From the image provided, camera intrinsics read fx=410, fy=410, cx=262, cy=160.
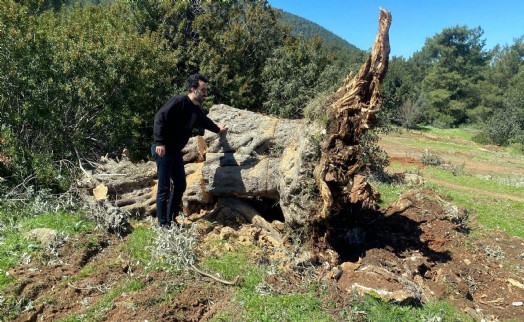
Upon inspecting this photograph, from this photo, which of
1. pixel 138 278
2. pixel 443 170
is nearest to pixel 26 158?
pixel 138 278

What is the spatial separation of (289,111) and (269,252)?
9836mm

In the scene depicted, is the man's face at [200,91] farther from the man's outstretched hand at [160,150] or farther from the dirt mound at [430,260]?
the dirt mound at [430,260]

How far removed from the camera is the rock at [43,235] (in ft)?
18.8

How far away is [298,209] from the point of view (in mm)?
6102

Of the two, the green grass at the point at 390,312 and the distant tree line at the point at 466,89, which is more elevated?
the distant tree line at the point at 466,89

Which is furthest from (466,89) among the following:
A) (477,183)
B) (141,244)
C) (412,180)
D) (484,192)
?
(141,244)

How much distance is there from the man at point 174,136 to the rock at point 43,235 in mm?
1473

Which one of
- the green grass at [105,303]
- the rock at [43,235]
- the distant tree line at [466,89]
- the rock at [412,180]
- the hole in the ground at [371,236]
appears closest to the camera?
the green grass at [105,303]

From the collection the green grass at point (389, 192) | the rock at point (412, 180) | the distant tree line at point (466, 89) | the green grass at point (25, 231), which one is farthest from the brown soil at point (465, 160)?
the green grass at point (25, 231)

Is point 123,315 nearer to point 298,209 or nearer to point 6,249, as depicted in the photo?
point 6,249

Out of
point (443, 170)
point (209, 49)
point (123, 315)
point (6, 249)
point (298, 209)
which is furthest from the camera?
point (443, 170)

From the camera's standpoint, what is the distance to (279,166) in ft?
21.6

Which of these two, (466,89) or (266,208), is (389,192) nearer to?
(266,208)

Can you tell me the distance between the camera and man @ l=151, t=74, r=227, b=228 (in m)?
5.82
